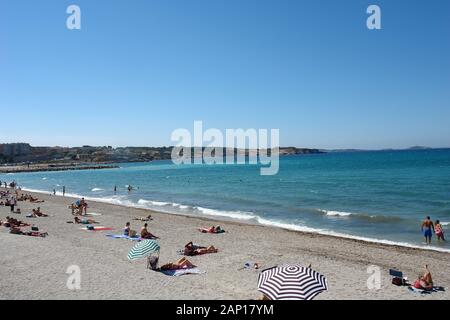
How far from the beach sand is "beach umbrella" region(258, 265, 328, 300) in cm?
203

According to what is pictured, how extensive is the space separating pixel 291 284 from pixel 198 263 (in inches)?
256

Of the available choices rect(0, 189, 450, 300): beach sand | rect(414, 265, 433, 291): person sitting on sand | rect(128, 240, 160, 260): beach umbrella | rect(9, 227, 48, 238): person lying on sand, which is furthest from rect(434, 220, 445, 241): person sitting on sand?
rect(9, 227, 48, 238): person lying on sand

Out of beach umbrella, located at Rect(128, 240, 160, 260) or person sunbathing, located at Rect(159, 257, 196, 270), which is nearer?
beach umbrella, located at Rect(128, 240, 160, 260)

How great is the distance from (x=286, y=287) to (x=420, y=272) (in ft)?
25.0

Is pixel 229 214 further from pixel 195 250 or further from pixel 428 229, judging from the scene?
pixel 428 229

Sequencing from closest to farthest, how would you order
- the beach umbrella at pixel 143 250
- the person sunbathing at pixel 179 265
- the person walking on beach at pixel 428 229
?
the beach umbrella at pixel 143 250 → the person sunbathing at pixel 179 265 → the person walking on beach at pixel 428 229

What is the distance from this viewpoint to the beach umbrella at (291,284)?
815cm

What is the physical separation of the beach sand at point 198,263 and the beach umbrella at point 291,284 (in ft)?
6.67

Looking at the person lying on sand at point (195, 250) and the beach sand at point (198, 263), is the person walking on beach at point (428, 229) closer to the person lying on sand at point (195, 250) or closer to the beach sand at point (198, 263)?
the beach sand at point (198, 263)

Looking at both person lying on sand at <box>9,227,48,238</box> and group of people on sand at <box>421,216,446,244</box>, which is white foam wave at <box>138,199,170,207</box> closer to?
person lying on sand at <box>9,227,48,238</box>

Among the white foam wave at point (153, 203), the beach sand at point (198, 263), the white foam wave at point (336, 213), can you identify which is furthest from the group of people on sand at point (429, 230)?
the white foam wave at point (153, 203)

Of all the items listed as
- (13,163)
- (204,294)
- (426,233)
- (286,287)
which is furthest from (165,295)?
(13,163)

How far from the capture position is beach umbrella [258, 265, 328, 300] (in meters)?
8.15

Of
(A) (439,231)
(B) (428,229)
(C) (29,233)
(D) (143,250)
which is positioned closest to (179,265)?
(D) (143,250)
